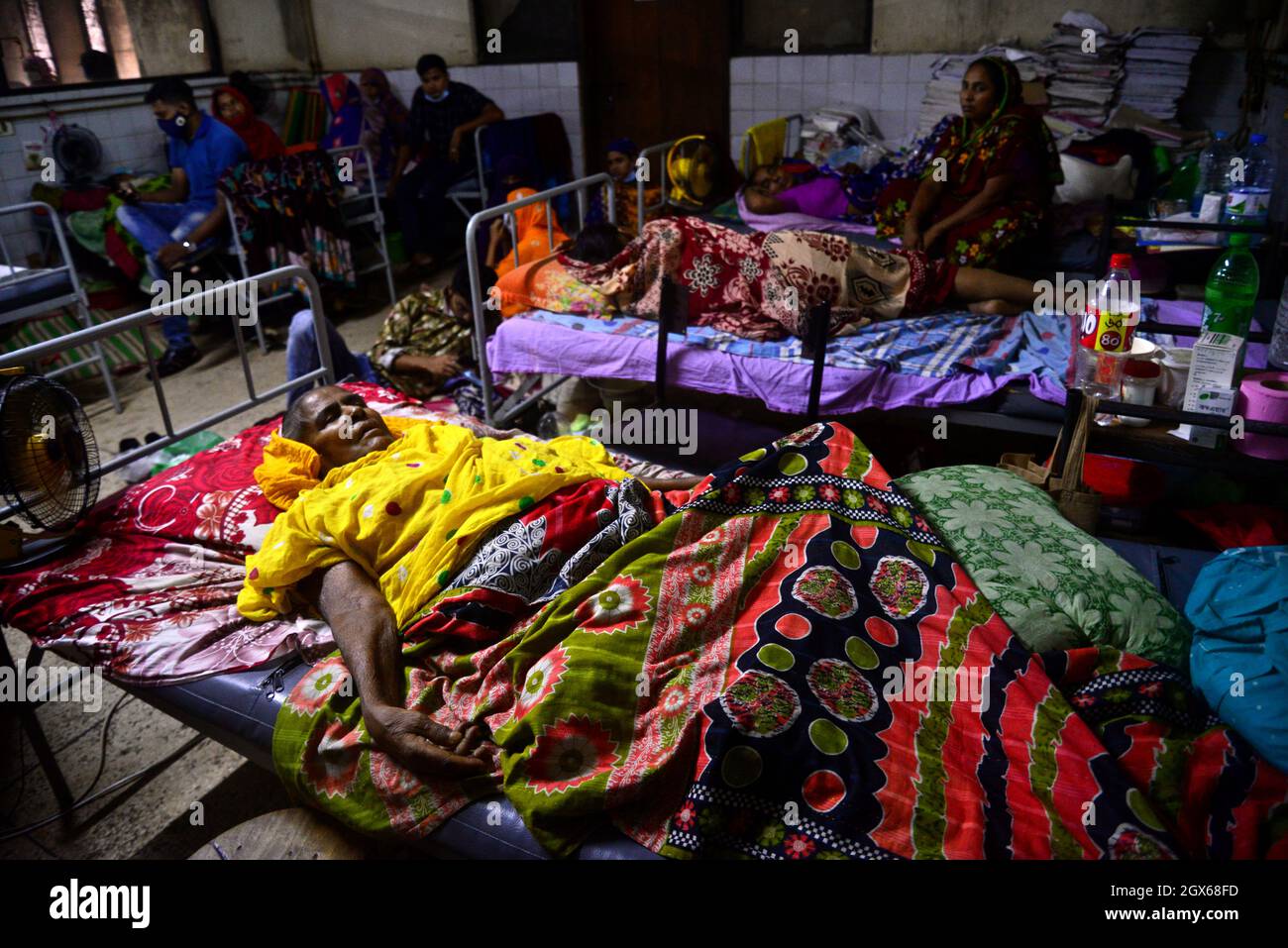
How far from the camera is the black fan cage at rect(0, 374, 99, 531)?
1878mm

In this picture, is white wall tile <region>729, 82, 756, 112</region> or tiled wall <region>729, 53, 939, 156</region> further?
white wall tile <region>729, 82, 756, 112</region>

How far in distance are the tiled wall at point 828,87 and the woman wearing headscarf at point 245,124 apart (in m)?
3.02

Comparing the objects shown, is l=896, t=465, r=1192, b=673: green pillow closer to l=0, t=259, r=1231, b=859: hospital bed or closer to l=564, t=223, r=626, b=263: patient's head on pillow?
l=0, t=259, r=1231, b=859: hospital bed

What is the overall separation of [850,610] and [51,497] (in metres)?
1.84

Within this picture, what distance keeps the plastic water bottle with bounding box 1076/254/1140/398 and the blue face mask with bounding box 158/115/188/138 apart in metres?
4.99

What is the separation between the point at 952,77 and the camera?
4.66 m

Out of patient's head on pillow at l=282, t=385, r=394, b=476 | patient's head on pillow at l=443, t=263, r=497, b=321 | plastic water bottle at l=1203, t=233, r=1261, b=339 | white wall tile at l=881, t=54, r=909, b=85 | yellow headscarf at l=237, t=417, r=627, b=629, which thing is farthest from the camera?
white wall tile at l=881, t=54, r=909, b=85

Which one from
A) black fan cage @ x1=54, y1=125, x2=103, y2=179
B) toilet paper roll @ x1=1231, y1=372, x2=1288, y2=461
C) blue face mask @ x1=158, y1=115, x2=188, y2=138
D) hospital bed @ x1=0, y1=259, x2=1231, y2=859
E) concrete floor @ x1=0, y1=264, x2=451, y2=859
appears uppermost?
blue face mask @ x1=158, y1=115, x2=188, y2=138

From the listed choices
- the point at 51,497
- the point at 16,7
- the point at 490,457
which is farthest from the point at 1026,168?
the point at 16,7

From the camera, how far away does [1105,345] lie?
83.7 inches

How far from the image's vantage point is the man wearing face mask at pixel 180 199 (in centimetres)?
486

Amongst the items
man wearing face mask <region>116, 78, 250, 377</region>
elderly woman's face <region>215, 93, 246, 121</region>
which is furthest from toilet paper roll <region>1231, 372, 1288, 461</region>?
elderly woman's face <region>215, 93, 246, 121</region>
